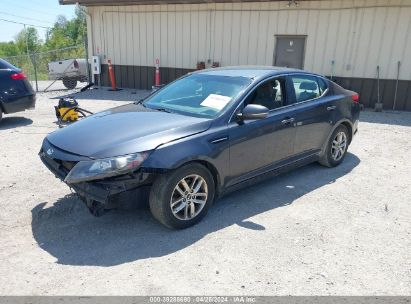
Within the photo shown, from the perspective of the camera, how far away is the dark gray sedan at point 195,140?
3090 millimetres

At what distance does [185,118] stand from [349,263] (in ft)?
6.76

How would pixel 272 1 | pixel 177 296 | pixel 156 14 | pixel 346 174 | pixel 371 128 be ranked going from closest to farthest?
pixel 177 296, pixel 346 174, pixel 371 128, pixel 272 1, pixel 156 14

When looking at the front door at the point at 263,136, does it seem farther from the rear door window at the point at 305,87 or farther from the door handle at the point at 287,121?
the rear door window at the point at 305,87

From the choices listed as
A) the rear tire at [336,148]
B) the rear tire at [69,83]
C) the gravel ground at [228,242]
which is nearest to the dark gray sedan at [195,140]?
the rear tire at [336,148]

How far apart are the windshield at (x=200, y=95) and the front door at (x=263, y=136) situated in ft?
0.71

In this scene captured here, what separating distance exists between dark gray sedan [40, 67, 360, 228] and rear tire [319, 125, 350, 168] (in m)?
0.20

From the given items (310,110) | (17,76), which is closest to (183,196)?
(310,110)

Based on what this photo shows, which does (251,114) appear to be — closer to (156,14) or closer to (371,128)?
(371,128)

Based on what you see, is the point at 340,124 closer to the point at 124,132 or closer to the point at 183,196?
the point at 183,196

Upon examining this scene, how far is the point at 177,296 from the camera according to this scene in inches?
102

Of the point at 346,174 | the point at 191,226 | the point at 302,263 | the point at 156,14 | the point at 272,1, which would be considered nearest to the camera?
the point at 302,263

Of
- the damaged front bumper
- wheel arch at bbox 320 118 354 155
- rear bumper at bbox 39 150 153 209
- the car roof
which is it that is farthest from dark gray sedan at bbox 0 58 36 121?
wheel arch at bbox 320 118 354 155

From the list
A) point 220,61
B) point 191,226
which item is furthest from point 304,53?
point 191,226

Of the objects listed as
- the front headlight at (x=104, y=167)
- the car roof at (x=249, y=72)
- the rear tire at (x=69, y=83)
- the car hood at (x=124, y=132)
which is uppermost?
the car roof at (x=249, y=72)
